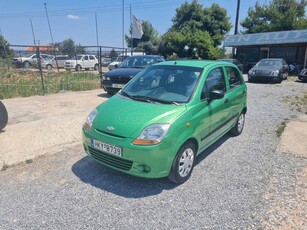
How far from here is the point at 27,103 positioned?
8.22 meters

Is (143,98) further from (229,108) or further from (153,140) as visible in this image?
(229,108)

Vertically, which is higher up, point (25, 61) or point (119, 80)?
point (25, 61)

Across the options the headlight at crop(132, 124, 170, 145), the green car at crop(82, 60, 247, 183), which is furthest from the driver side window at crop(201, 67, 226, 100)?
the headlight at crop(132, 124, 170, 145)

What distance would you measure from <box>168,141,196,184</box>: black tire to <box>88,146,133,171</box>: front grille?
591 millimetres

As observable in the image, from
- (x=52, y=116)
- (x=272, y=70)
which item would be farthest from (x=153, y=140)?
(x=272, y=70)

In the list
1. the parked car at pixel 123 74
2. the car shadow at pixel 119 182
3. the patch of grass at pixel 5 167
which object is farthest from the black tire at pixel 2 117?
the parked car at pixel 123 74

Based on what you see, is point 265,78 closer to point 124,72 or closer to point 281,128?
point 124,72

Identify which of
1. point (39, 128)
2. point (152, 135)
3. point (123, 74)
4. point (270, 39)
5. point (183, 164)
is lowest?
point (39, 128)

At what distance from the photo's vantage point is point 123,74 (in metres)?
9.01

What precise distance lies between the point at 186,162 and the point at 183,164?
69 millimetres

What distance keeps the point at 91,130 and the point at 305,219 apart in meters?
2.82

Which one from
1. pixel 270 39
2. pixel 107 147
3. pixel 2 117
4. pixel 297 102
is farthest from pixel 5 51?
pixel 270 39

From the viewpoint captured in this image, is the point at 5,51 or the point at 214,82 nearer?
the point at 214,82

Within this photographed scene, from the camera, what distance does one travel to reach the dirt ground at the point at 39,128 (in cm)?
441
